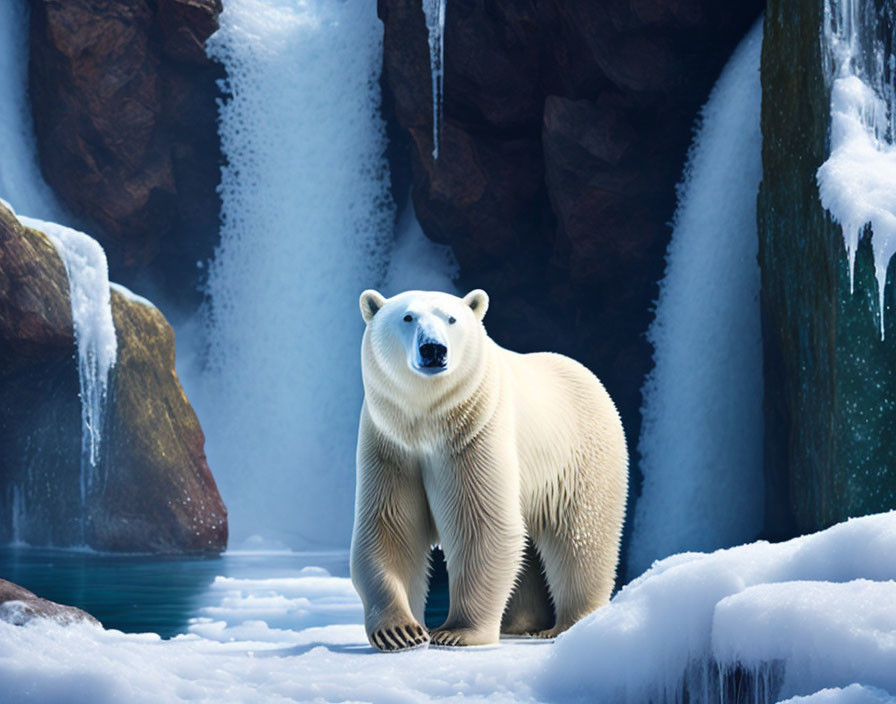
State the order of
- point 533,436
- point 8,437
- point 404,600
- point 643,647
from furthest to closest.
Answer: point 8,437 → point 533,436 → point 404,600 → point 643,647

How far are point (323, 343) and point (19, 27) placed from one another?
205 inches

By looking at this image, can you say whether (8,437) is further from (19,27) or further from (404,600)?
(404,600)

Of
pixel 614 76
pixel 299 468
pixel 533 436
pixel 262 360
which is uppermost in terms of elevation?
pixel 614 76

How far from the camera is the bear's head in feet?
11.6

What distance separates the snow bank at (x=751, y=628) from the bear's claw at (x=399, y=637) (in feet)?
2.56

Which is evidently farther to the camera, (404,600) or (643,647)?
(404,600)

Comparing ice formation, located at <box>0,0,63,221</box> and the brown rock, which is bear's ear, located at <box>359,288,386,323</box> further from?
ice formation, located at <box>0,0,63,221</box>

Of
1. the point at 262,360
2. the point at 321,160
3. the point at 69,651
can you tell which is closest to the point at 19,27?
the point at 321,160

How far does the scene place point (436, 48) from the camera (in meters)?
12.3

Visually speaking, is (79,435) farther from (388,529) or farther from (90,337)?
(388,529)

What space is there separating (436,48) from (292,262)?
3404mm

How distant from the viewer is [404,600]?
3.72 m

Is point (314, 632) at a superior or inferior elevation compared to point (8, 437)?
superior

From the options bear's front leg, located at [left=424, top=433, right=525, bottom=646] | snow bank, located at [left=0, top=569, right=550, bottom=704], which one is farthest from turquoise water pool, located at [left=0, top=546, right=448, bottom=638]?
snow bank, located at [left=0, top=569, right=550, bottom=704]
